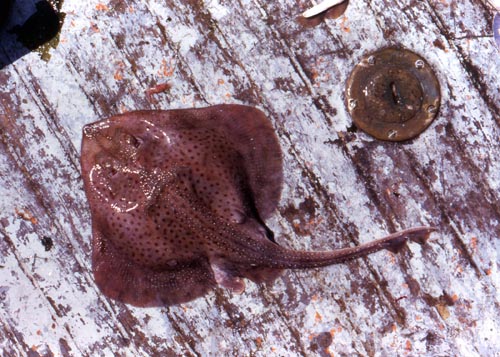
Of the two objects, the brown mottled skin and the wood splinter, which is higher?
the wood splinter

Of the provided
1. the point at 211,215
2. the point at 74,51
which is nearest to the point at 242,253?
the point at 211,215

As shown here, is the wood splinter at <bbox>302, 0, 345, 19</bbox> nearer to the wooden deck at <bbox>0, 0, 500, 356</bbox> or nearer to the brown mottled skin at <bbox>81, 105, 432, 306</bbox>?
the wooden deck at <bbox>0, 0, 500, 356</bbox>

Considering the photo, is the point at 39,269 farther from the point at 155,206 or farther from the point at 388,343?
the point at 388,343

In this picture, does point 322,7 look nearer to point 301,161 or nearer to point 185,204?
point 301,161

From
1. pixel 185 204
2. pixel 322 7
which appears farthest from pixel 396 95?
pixel 185 204

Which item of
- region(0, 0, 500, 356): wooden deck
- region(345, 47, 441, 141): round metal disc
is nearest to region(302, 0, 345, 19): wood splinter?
region(0, 0, 500, 356): wooden deck

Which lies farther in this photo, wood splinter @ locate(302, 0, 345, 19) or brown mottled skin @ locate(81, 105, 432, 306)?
wood splinter @ locate(302, 0, 345, 19)
